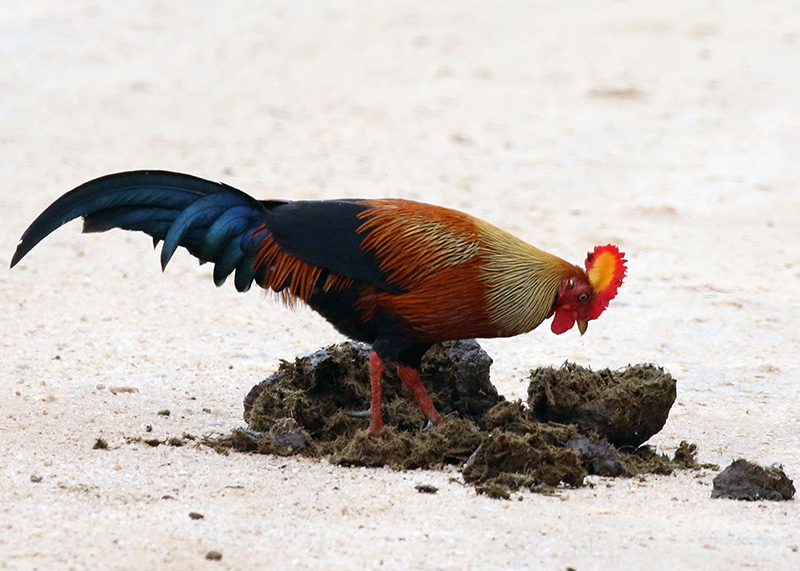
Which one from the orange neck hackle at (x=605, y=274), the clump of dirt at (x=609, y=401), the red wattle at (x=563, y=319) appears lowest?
the clump of dirt at (x=609, y=401)

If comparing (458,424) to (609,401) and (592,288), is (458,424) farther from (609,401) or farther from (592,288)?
(592,288)

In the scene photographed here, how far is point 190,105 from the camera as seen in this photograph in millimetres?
15203

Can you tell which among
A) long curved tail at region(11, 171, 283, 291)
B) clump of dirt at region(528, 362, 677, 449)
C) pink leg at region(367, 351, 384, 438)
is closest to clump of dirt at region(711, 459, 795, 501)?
clump of dirt at region(528, 362, 677, 449)

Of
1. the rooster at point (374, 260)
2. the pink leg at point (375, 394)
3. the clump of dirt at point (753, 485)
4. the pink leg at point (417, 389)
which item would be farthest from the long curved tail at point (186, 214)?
the clump of dirt at point (753, 485)

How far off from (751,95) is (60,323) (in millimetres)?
11117

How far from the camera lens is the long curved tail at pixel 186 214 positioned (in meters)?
5.96

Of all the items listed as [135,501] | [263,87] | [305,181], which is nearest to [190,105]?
[263,87]

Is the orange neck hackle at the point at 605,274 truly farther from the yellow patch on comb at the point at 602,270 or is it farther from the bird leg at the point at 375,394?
the bird leg at the point at 375,394

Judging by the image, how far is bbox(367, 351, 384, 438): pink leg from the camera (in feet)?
19.2

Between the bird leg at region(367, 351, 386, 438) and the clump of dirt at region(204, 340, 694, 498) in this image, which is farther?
the bird leg at region(367, 351, 386, 438)

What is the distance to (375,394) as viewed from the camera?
5.86 meters

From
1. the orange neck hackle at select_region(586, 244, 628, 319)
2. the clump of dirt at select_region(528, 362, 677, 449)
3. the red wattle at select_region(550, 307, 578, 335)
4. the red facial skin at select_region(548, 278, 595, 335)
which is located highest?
the orange neck hackle at select_region(586, 244, 628, 319)

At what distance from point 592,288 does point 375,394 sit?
122 centimetres

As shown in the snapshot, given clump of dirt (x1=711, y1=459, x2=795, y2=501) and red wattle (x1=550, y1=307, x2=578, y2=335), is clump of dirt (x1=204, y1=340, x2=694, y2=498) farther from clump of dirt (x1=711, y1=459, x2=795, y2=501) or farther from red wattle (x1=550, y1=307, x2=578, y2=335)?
clump of dirt (x1=711, y1=459, x2=795, y2=501)
